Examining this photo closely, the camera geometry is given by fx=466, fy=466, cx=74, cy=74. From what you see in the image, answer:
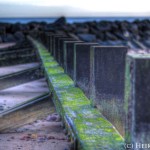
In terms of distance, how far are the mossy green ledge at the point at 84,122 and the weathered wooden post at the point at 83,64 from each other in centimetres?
11

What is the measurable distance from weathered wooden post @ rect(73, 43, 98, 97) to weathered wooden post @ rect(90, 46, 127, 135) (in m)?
0.95

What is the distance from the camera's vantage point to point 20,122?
5.06 meters

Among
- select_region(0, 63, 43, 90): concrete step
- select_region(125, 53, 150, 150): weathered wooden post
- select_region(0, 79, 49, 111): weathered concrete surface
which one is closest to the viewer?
select_region(125, 53, 150, 150): weathered wooden post

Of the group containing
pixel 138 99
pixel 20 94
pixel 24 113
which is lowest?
pixel 20 94

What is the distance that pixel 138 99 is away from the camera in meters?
2.47

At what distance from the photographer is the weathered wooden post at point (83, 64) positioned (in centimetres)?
507

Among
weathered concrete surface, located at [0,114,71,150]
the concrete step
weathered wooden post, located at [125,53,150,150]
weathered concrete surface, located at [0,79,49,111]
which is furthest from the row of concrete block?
weathered concrete surface, located at [0,79,49,111]

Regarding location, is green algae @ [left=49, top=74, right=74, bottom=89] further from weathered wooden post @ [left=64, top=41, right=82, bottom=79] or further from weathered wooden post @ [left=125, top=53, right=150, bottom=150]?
weathered wooden post @ [left=125, top=53, right=150, bottom=150]

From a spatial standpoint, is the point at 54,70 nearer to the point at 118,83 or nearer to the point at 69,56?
the point at 69,56

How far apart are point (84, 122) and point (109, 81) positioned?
0.40 meters

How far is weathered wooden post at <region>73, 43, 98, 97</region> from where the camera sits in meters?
5.07

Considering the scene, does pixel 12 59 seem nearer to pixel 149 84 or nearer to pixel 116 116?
pixel 116 116

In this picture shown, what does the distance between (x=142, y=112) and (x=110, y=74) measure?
1.36 meters

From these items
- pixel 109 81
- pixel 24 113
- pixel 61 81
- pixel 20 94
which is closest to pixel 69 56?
pixel 61 81
